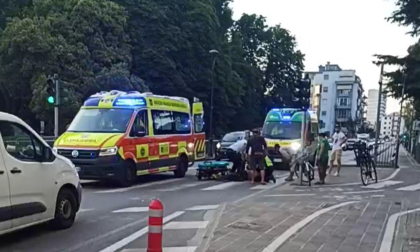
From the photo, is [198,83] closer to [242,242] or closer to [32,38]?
A: [32,38]

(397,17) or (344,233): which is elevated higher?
(397,17)

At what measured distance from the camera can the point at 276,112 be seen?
80.7 ft

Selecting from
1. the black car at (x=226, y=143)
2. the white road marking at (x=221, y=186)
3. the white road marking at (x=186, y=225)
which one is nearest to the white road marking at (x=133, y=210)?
the white road marking at (x=186, y=225)

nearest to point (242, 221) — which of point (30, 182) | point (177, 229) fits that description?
point (177, 229)

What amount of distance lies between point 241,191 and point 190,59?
29.5 metres

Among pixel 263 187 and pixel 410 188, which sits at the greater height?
pixel 410 188

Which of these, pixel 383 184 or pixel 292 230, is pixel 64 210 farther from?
pixel 383 184

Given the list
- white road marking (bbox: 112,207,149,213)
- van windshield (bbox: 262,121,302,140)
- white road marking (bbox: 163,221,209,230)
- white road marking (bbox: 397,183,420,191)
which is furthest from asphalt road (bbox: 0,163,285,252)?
van windshield (bbox: 262,121,302,140)

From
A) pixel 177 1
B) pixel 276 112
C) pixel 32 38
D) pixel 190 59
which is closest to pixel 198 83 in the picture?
pixel 190 59

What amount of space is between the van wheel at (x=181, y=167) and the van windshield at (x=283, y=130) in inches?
242

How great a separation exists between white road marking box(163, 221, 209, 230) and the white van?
1590mm

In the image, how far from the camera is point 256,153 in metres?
16.5

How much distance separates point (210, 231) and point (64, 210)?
237 centimetres

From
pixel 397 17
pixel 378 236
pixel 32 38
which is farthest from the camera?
pixel 32 38
